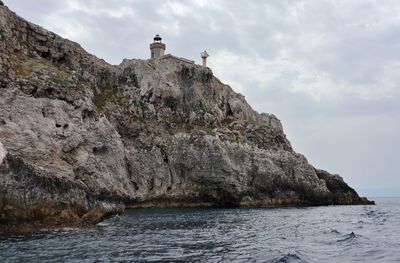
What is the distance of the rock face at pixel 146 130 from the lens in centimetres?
5959

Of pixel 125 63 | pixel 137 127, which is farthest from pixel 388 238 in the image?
pixel 125 63

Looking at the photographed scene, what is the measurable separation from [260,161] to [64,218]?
5821 centimetres

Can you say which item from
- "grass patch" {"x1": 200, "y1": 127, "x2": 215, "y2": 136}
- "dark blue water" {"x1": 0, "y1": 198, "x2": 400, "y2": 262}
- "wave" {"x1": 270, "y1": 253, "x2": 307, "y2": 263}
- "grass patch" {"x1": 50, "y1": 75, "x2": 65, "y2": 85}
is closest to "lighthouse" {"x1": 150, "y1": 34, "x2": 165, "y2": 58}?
"grass patch" {"x1": 200, "y1": 127, "x2": 215, "y2": 136}

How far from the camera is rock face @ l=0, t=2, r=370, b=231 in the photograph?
196ft

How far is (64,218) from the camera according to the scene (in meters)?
37.6

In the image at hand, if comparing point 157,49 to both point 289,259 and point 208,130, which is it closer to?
point 208,130

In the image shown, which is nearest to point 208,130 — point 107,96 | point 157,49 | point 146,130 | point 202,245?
point 146,130

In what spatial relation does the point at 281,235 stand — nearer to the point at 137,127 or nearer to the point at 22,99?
the point at 22,99

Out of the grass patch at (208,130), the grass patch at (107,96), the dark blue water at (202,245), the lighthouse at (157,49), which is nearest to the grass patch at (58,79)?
the grass patch at (107,96)

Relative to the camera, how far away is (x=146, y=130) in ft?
305

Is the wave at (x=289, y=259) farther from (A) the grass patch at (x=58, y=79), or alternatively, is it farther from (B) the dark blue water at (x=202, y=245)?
(A) the grass patch at (x=58, y=79)

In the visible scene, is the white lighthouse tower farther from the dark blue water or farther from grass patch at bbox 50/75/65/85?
the dark blue water

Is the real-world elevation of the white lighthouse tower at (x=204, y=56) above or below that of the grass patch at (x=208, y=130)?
above

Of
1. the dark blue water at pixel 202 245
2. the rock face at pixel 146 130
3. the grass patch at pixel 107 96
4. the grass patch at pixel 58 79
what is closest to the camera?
the dark blue water at pixel 202 245
